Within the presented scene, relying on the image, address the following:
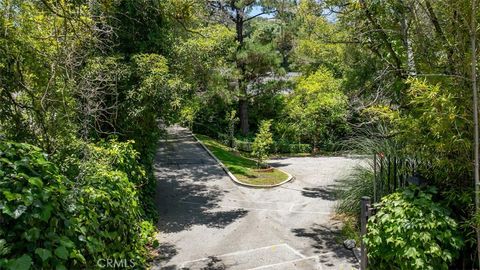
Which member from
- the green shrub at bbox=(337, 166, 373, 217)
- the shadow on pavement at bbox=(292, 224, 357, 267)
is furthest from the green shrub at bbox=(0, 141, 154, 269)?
the green shrub at bbox=(337, 166, 373, 217)

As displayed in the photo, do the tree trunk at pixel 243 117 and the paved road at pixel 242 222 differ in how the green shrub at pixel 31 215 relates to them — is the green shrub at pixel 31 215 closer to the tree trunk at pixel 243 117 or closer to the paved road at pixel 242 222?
the paved road at pixel 242 222

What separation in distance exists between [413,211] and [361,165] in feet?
14.0

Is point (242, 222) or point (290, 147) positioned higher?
point (290, 147)

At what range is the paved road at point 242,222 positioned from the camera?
6.13m

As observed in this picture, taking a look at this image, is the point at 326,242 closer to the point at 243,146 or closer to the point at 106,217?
the point at 106,217

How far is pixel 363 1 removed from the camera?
5242mm

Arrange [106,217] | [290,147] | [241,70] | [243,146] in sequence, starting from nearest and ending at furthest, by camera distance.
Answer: [106,217] → [241,70] → [243,146] → [290,147]

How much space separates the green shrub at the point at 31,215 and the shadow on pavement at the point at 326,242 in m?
4.30

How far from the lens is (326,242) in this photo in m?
6.91

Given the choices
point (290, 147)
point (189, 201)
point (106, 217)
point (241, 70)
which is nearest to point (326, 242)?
point (189, 201)

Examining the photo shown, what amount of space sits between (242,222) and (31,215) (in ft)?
19.9

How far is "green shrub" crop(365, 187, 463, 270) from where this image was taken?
11.1 ft

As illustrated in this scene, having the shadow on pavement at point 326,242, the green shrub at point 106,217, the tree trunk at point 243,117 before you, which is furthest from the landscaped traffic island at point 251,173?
the green shrub at point 106,217

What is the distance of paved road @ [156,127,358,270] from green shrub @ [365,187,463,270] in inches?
87.3
